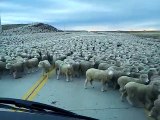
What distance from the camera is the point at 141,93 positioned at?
31.5 ft

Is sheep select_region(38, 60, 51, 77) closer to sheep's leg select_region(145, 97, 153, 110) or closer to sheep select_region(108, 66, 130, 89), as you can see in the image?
sheep select_region(108, 66, 130, 89)

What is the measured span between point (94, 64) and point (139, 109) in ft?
17.8

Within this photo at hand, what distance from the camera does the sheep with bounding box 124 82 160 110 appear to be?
367 inches

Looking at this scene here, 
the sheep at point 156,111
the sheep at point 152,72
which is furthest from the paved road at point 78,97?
the sheep at point 152,72

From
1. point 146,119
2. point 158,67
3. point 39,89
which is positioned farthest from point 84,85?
point 146,119

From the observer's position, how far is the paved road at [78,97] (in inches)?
365

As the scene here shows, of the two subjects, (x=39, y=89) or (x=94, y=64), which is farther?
(x=94, y=64)

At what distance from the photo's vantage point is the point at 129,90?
390 inches

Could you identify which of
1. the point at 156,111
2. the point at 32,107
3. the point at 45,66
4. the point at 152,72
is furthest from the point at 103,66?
the point at 32,107

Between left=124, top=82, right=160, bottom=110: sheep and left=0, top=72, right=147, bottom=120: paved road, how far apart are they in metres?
0.20

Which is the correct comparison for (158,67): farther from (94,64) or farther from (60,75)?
(60,75)

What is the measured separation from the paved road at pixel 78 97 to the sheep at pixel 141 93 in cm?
20

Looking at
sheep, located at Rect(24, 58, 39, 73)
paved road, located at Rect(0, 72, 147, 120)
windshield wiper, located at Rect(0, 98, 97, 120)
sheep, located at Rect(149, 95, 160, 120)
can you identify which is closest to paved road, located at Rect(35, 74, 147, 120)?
paved road, located at Rect(0, 72, 147, 120)

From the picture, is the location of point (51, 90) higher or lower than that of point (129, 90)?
lower
